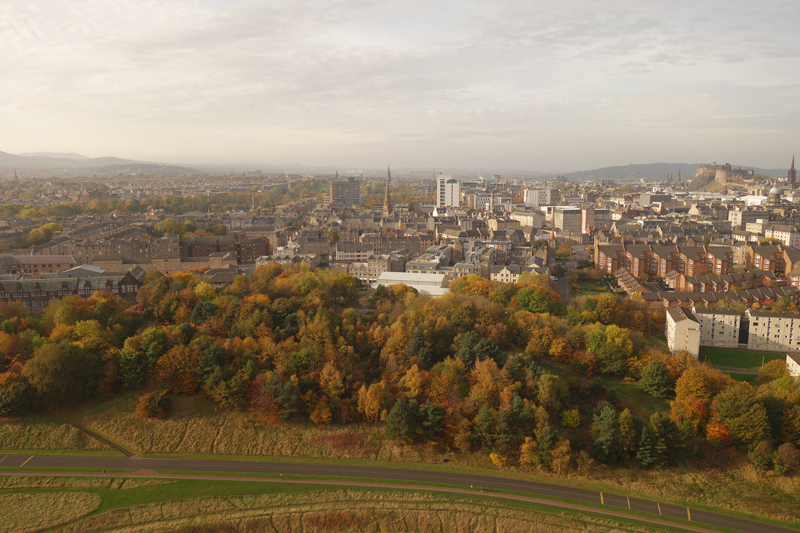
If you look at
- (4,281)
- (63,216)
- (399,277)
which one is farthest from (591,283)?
(63,216)

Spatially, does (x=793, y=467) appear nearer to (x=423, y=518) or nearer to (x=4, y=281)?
(x=423, y=518)

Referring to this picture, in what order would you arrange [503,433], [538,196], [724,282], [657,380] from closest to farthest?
1. [503,433]
2. [657,380]
3. [724,282]
4. [538,196]

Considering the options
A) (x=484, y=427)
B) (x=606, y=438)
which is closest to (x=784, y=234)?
(x=606, y=438)

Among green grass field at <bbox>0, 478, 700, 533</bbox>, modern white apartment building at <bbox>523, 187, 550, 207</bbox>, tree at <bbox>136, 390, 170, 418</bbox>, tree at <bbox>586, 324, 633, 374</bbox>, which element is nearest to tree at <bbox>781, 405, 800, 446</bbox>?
tree at <bbox>586, 324, 633, 374</bbox>

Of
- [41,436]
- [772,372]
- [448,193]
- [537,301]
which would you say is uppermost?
[448,193]

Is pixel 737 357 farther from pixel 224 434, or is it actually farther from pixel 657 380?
pixel 224 434

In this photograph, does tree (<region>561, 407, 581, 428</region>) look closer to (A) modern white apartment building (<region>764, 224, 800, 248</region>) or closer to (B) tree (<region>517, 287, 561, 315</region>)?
(B) tree (<region>517, 287, 561, 315</region>)
